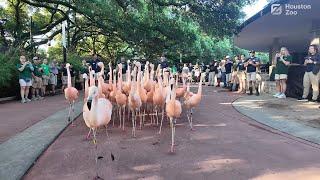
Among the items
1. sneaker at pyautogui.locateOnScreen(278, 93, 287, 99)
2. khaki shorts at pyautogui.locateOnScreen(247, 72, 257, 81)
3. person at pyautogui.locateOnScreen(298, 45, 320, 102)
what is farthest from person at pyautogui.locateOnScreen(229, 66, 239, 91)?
person at pyautogui.locateOnScreen(298, 45, 320, 102)

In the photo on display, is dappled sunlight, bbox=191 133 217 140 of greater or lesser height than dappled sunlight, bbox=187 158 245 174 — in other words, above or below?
above

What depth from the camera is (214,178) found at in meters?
6.25

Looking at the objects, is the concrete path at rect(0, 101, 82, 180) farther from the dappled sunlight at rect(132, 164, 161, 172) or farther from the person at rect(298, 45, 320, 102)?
the person at rect(298, 45, 320, 102)

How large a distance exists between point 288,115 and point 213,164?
18.8 feet

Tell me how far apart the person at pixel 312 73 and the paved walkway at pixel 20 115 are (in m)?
8.70

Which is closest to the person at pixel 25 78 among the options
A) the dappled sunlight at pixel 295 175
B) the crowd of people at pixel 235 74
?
the crowd of people at pixel 235 74

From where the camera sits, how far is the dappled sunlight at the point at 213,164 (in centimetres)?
662

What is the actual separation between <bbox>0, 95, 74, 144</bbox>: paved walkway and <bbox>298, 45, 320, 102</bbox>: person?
870 cm

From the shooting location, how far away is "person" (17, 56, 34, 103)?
1692cm

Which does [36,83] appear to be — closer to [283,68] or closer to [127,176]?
[283,68]

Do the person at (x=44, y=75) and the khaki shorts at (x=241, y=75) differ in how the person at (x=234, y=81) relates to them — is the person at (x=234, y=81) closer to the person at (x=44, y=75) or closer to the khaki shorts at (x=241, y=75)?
the khaki shorts at (x=241, y=75)

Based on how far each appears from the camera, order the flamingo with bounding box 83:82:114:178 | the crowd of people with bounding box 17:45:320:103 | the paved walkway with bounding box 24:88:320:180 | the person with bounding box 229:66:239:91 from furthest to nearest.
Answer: the person with bounding box 229:66:239:91 < the crowd of people with bounding box 17:45:320:103 < the flamingo with bounding box 83:82:114:178 < the paved walkway with bounding box 24:88:320:180

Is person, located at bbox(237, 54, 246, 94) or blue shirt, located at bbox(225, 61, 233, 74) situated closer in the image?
person, located at bbox(237, 54, 246, 94)

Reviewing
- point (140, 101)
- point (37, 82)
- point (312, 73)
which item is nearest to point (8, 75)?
point (37, 82)
